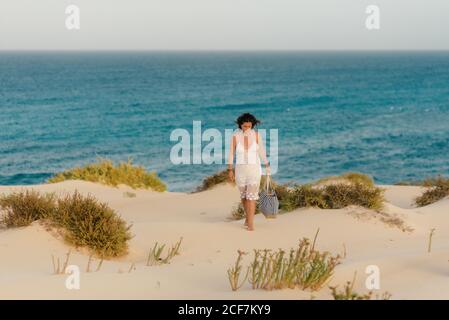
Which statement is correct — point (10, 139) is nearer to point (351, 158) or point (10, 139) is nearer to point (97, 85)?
point (351, 158)

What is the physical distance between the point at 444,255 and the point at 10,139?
49.2m

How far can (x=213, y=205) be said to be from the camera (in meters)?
17.1

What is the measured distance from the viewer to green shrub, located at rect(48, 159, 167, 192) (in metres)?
20.6

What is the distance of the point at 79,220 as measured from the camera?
9.71 m

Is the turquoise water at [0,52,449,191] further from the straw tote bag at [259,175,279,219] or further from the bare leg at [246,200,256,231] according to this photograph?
the bare leg at [246,200,256,231]

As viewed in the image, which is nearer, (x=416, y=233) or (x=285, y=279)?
(x=285, y=279)

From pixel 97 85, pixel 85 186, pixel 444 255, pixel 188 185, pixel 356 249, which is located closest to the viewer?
pixel 444 255

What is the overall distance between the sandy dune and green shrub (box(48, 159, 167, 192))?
548 cm

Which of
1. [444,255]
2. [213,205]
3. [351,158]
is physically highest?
[444,255]

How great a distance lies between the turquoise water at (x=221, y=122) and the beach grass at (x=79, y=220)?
2367 cm

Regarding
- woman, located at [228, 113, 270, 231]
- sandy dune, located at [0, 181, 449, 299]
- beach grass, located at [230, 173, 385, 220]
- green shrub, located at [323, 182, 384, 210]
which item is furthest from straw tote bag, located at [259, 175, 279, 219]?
green shrub, located at [323, 182, 384, 210]

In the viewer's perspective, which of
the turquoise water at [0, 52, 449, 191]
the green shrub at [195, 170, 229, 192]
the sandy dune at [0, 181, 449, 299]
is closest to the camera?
the sandy dune at [0, 181, 449, 299]
